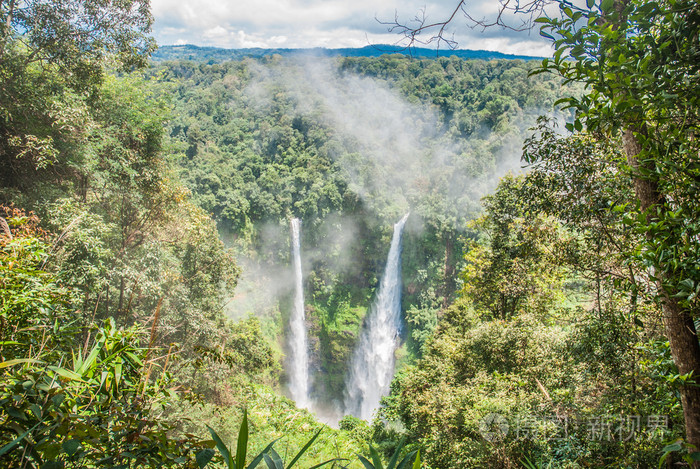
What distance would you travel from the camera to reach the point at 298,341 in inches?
966

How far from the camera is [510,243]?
7.55m

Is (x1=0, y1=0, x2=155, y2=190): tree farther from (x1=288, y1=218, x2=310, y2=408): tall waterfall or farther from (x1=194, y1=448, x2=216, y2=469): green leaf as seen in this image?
(x1=288, y1=218, x2=310, y2=408): tall waterfall

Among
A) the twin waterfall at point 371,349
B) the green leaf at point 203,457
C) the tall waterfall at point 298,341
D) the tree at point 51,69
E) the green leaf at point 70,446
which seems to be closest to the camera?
the green leaf at point 70,446

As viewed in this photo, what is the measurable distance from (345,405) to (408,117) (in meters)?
24.0

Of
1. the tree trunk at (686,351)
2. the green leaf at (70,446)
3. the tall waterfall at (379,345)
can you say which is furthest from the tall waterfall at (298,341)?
the green leaf at (70,446)

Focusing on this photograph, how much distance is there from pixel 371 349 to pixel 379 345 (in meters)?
0.60

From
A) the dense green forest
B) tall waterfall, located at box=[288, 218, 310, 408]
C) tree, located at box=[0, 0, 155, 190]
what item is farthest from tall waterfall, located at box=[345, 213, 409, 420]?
tree, located at box=[0, 0, 155, 190]

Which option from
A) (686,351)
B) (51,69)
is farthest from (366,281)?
(686,351)

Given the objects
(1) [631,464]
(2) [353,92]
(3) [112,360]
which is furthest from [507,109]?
(3) [112,360]

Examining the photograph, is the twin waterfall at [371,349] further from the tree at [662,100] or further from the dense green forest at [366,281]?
the tree at [662,100]

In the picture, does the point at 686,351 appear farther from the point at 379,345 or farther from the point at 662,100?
the point at 379,345

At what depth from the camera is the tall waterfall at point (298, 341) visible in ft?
76.3

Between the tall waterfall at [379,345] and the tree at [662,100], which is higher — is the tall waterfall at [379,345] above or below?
below

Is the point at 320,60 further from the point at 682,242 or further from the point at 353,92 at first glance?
the point at 682,242
